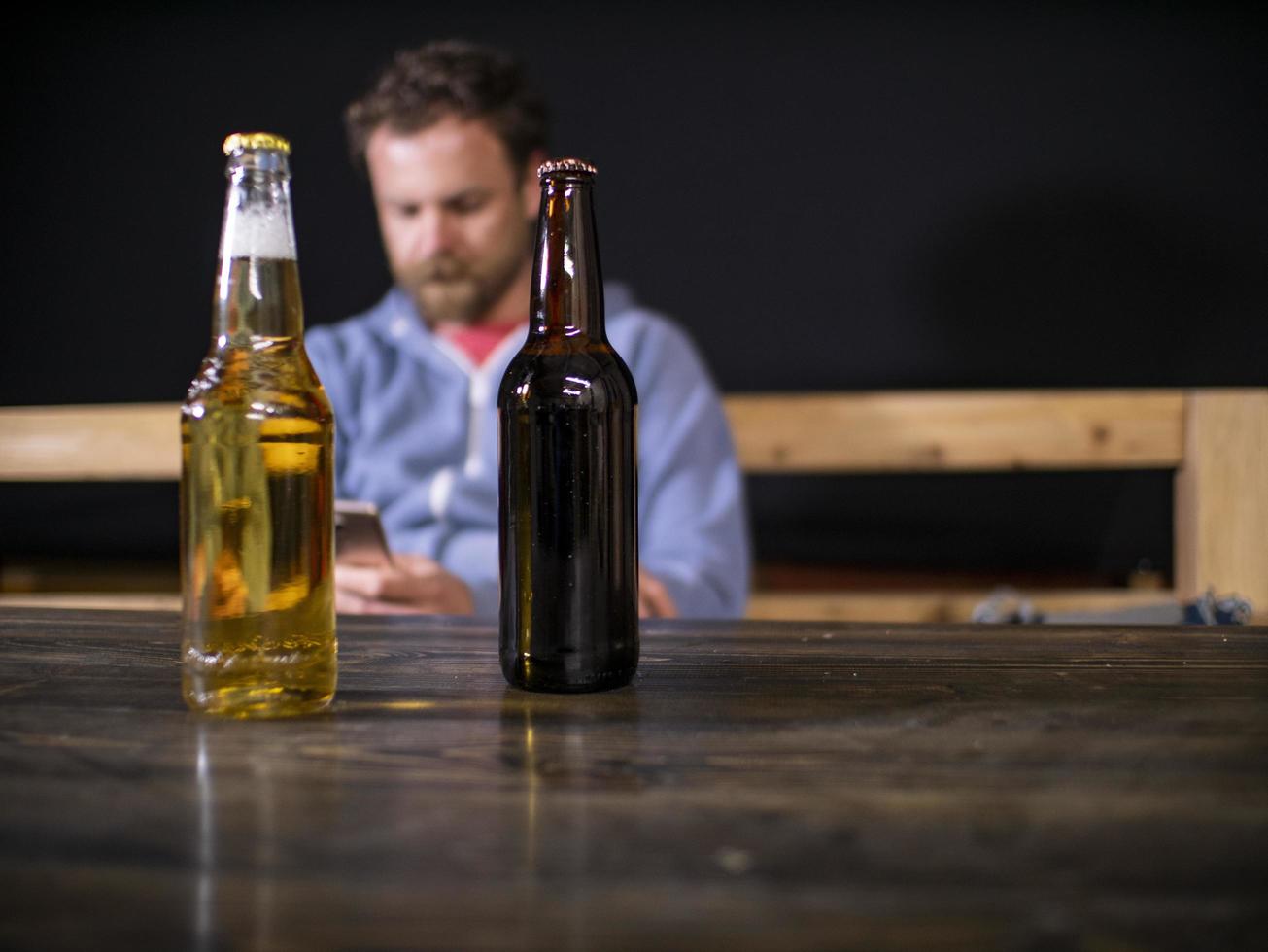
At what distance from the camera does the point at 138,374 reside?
2.36m

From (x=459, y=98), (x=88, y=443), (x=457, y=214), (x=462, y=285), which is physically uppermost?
(x=459, y=98)

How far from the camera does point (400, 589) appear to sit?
53.4 inches

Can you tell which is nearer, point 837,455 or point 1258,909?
point 1258,909

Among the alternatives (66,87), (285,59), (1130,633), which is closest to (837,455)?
(1130,633)

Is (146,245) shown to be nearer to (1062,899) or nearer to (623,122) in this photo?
(623,122)

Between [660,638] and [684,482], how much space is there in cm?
109

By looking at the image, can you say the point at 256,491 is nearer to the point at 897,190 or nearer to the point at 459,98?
the point at 459,98

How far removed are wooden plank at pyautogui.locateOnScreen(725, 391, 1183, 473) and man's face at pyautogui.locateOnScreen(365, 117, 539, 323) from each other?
0.58 metres

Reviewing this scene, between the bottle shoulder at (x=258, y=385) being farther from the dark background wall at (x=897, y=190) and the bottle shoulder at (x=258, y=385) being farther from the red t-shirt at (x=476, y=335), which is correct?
the dark background wall at (x=897, y=190)

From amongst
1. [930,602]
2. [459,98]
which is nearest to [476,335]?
[459,98]

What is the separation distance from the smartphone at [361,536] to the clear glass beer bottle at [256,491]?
25.8 inches

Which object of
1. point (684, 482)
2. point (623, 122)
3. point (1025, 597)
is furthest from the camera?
point (623, 122)

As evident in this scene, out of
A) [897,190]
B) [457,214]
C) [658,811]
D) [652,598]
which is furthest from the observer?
[897,190]

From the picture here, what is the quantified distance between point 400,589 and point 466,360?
0.77 meters
